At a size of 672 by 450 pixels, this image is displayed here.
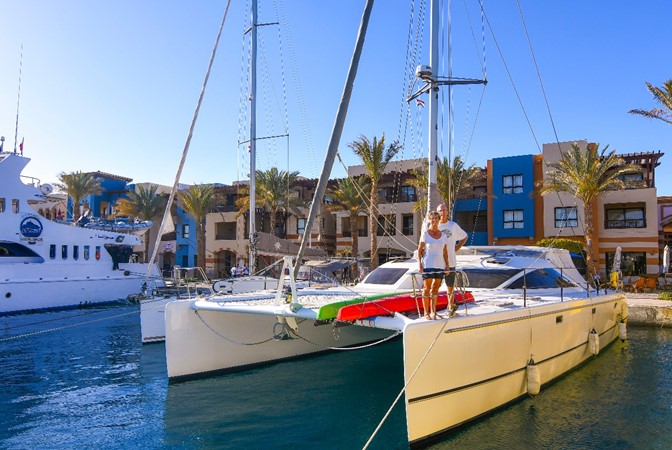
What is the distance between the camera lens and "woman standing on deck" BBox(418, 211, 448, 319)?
282 inches

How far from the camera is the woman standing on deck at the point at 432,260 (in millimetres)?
7153

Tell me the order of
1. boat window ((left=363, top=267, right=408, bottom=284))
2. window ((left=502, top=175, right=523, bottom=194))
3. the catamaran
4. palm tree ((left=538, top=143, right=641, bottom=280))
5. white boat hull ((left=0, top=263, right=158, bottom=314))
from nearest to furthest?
the catamaran, boat window ((left=363, top=267, right=408, bottom=284)), white boat hull ((left=0, top=263, right=158, bottom=314)), palm tree ((left=538, top=143, right=641, bottom=280)), window ((left=502, top=175, right=523, bottom=194))

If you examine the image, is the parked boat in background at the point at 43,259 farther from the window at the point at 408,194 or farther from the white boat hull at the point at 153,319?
the window at the point at 408,194

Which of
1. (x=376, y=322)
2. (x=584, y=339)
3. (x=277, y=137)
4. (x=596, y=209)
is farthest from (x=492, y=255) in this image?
(x=596, y=209)

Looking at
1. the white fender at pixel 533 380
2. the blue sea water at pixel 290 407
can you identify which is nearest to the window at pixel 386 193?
the blue sea water at pixel 290 407

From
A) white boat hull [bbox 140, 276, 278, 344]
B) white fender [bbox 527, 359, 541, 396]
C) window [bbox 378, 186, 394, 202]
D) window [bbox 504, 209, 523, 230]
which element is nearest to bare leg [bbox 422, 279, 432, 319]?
white fender [bbox 527, 359, 541, 396]

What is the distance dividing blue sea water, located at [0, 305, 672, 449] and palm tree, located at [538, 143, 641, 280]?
1416cm

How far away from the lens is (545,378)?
9109 mm

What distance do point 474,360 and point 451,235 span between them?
1971mm

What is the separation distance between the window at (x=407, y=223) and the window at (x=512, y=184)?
21.8ft

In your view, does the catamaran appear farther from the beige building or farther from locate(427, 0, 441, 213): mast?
the beige building

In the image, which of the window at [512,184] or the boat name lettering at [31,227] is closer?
the boat name lettering at [31,227]

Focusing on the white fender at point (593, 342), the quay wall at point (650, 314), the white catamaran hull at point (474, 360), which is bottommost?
the quay wall at point (650, 314)

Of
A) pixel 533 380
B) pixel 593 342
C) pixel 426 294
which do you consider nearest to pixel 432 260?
pixel 426 294
